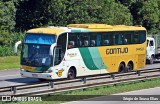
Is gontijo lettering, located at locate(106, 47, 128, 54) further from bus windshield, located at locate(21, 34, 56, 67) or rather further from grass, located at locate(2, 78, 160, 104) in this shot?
bus windshield, located at locate(21, 34, 56, 67)

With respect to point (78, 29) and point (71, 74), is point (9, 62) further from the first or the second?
point (71, 74)

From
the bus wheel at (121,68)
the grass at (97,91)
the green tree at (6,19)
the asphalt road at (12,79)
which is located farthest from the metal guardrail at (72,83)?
the green tree at (6,19)

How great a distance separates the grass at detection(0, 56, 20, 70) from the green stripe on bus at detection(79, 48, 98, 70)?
36.6ft

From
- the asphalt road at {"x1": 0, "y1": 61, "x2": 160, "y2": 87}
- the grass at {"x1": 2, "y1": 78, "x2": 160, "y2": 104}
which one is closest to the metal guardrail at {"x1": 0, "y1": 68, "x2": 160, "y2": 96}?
the grass at {"x1": 2, "y1": 78, "x2": 160, "y2": 104}

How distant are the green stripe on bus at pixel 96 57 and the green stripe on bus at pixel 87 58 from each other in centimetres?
25

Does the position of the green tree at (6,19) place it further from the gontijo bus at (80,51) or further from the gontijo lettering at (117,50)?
the gontijo lettering at (117,50)

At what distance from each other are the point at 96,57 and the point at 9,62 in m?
14.7

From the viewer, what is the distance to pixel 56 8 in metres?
51.3

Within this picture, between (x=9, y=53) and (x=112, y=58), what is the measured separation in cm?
1634

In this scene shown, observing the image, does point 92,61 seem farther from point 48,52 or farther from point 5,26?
point 5,26

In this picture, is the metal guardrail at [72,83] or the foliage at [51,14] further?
the foliage at [51,14]

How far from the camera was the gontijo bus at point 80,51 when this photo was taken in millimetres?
26359

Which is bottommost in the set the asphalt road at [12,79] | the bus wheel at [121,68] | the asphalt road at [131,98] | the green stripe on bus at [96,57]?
the asphalt road at [12,79]

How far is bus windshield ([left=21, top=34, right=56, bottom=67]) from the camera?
2622 centimetres
